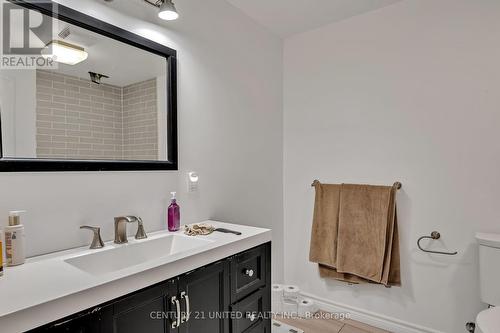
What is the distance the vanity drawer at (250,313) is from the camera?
134 centimetres

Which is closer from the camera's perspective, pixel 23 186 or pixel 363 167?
pixel 23 186

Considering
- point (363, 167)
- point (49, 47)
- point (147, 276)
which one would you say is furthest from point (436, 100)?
point (49, 47)

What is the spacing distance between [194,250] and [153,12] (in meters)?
1.27

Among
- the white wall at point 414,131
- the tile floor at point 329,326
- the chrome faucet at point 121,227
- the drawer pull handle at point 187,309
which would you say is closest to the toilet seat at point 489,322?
the white wall at point 414,131

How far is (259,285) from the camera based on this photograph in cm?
149

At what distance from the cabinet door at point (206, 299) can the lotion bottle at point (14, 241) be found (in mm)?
577

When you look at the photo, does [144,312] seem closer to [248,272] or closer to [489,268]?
[248,272]

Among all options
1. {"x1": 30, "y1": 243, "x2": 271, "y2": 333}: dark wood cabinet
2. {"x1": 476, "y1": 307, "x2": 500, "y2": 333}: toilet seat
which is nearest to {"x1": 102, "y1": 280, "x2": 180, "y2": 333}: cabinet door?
{"x1": 30, "y1": 243, "x2": 271, "y2": 333}: dark wood cabinet

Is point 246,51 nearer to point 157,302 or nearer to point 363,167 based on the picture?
point 363,167

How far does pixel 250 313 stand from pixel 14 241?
41.6 inches

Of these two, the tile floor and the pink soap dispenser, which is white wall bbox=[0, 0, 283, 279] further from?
the tile floor

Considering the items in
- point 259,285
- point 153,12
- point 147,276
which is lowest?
point 259,285

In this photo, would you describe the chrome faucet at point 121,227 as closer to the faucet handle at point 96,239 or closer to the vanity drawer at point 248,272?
the faucet handle at point 96,239

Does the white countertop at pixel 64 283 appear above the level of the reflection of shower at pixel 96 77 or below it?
below
